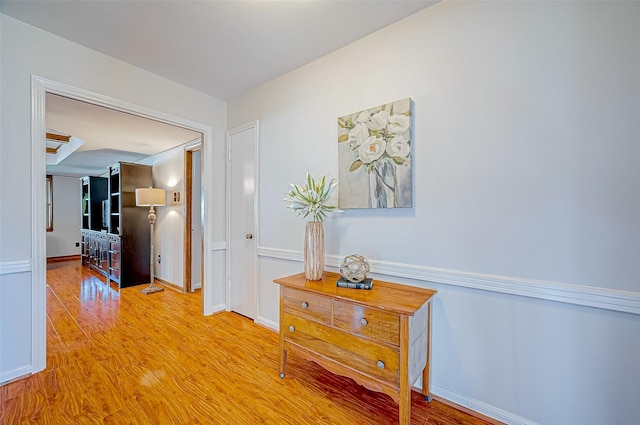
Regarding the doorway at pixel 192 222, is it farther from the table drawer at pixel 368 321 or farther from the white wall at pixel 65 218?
the white wall at pixel 65 218

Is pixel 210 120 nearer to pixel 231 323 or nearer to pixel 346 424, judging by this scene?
pixel 231 323

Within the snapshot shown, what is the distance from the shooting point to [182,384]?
1814 millimetres

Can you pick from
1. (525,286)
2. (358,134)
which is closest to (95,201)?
(358,134)

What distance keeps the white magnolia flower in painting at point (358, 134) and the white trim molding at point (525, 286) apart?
0.90m

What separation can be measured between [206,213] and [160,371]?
1.61 metres

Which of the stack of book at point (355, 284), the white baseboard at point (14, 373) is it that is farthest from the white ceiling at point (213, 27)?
the white baseboard at point (14, 373)

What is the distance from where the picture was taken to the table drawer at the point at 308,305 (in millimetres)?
1651

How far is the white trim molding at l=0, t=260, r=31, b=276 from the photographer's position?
181 centimetres

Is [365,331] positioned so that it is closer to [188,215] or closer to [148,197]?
[188,215]

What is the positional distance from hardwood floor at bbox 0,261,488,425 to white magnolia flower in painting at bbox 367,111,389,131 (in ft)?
5.97

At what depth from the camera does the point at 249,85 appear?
2.81m

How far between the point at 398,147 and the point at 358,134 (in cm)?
34

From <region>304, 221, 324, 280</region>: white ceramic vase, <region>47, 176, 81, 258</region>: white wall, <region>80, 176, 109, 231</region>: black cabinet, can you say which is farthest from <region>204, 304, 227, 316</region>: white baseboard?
<region>47, 176, 81, 258</region>: white wall

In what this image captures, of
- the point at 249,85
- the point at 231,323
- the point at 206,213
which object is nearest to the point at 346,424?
the point at 231,323
